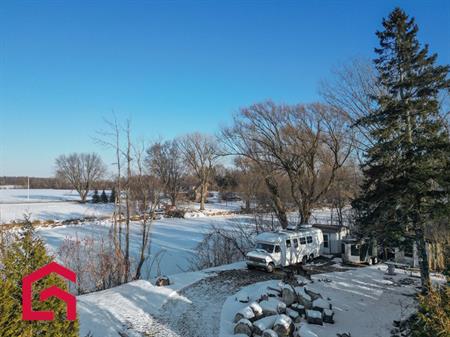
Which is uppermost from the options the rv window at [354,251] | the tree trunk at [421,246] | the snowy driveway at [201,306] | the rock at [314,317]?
the tree trunk at [421,246]

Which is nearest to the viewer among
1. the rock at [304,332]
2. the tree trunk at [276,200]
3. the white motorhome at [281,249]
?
the rock at [304,332]

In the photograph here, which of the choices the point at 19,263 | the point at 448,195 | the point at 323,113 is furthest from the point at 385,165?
the point at 323,113

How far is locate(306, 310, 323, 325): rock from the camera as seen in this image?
31.1 feet

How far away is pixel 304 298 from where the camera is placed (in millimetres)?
10594

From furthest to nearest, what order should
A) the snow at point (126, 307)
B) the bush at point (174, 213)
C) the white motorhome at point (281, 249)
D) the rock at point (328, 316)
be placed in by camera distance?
the bush at point (174, 213)
the white motorhome at point (281, 249)
the rock at point (328, 316)
the snow at point (126, 307)

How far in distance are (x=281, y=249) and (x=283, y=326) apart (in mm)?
6966

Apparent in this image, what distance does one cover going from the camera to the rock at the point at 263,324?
28.8 feet

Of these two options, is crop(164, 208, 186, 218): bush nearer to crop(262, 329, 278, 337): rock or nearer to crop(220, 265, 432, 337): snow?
crop(220, 265, 432, 337): snow

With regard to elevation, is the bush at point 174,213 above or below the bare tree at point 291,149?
below

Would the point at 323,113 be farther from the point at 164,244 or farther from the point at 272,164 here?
the point at 164,244

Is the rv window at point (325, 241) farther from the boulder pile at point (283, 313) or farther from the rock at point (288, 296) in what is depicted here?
the rock at point (288, 296)

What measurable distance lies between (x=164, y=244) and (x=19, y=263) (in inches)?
770

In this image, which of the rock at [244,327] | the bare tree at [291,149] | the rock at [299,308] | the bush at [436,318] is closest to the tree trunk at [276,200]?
the bare tree at [291,149]

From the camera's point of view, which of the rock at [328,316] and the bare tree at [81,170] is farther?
the bare tree at [81,170]
